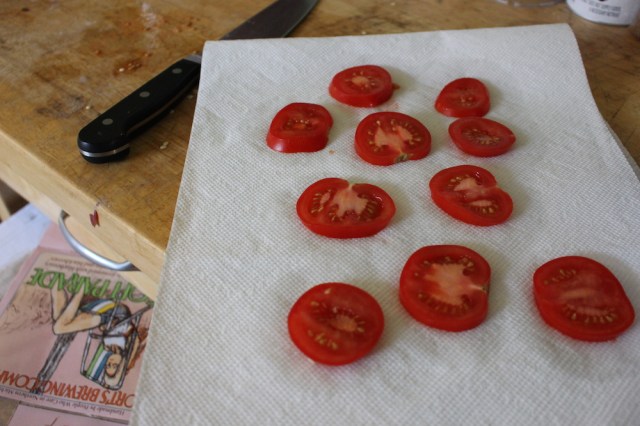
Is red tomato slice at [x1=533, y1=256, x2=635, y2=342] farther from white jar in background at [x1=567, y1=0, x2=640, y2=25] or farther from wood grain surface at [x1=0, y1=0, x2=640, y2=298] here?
white jar in background at [x1=567, y1=0, x2=640, y2=25]

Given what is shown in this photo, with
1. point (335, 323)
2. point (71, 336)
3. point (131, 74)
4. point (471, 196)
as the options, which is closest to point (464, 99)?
point (471, 196)

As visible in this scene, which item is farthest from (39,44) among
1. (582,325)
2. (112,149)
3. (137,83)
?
(582,325)

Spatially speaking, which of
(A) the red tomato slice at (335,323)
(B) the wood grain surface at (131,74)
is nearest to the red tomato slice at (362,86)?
(B) the wood grain surface at (131,74)

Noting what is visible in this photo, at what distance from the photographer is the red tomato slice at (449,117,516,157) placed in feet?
2.81

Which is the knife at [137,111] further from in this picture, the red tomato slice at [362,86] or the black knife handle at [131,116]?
the red tomato slice at [362,86]

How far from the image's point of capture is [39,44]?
116cm

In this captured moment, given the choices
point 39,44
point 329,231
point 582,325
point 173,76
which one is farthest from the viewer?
point 39,44

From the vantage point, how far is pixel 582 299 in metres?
0.67

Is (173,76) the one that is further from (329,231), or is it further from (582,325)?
(582,325)

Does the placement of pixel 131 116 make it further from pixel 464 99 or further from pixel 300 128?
pixel 464 99

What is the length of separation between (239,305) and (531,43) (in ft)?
2.38

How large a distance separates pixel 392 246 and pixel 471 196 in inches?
5.3

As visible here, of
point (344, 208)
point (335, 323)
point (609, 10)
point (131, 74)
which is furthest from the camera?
point (609, 10)

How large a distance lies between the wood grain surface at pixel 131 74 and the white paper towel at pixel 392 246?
79 millimetres
